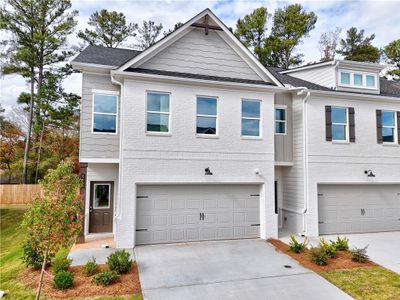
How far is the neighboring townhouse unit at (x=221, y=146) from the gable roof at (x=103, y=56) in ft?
0.33

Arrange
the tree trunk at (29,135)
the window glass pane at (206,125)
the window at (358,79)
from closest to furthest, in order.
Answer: the window glass pane at (206,125)
the window at (358,79)
the tree trunk at (29,135)

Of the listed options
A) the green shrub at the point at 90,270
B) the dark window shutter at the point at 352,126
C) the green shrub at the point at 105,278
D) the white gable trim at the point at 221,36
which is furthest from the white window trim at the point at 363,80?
the green shrub at the point at 90,270

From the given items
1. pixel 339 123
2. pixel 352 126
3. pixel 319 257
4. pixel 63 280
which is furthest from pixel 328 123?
pixel 63 280

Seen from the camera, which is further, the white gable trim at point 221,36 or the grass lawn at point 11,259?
the white gable trim at point 221,36

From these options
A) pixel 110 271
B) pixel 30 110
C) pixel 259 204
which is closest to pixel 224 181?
pixel 259 204

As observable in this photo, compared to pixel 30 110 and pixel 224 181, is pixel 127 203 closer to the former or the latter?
pixel 224 181

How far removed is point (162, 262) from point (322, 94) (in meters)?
9.96

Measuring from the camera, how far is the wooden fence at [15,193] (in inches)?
867

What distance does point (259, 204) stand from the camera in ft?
38.0

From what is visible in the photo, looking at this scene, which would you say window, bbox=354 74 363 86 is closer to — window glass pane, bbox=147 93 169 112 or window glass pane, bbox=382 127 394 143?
window glass pane, bbox=382 127 394 143

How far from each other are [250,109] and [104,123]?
614cm

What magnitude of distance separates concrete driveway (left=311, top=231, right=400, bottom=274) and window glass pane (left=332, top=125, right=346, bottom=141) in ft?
14.6

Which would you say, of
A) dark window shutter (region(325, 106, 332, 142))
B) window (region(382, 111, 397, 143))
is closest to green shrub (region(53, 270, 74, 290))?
dark window shutter (region(325, 106, 332, 142))

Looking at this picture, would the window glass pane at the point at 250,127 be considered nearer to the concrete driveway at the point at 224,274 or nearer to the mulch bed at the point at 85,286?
the concrete driveway at the point at 224,274
